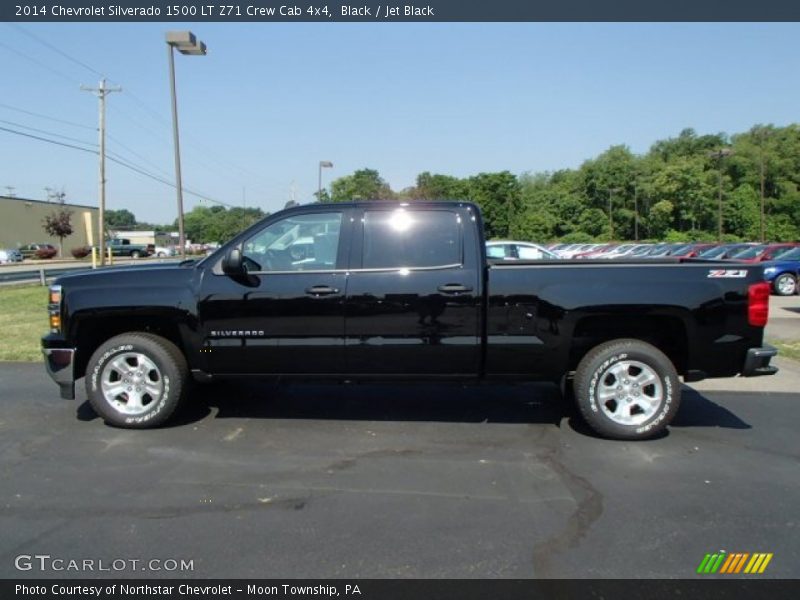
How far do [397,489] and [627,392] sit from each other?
2.13 m

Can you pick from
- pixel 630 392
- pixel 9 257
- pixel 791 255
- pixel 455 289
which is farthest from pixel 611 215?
pixel 455 289

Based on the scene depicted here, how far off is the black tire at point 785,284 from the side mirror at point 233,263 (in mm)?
18519

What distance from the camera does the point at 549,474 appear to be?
167 inches

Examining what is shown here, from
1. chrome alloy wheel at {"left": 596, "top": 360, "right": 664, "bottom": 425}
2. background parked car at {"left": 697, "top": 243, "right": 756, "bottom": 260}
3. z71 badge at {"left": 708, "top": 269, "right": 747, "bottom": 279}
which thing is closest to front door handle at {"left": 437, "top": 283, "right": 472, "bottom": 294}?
chrome alloy wheel at {"left": 596, "top": 360, "right": 664, "bottom": 425}

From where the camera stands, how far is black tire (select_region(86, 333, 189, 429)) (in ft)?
16.7

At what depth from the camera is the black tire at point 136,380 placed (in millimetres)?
5102

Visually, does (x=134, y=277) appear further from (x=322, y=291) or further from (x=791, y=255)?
(x=791, y=255)

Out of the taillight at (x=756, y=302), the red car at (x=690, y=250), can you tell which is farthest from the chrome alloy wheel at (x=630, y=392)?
the red car at (x=690, y=250)

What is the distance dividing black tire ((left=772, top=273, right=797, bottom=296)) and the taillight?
16.0 metres

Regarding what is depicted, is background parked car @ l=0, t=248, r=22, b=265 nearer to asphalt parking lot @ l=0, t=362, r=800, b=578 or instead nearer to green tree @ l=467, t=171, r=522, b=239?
green tree @ l=467, t=171, r=522, b=239

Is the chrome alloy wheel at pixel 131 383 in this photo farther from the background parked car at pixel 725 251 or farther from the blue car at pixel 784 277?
the background parked car at pixel 725 251

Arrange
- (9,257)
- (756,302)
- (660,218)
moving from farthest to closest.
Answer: (660,218)
(9,257)
(756,302)

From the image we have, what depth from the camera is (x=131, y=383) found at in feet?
17.0
